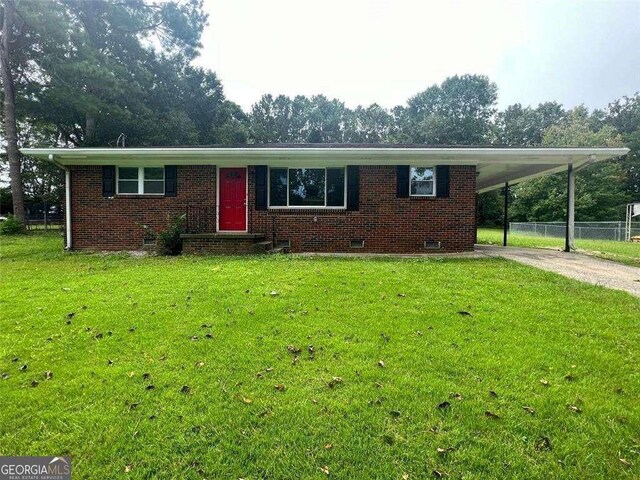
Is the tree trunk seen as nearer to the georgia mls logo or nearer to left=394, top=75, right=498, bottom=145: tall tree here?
the georgia mls logo

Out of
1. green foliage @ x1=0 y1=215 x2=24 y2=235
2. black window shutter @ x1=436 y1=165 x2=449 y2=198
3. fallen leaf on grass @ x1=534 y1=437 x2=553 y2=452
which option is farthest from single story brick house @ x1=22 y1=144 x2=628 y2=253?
green foliage @ x1=0 y1=215 x2=24 y2=235

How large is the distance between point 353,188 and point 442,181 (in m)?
2.45

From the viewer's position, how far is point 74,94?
56.9ft

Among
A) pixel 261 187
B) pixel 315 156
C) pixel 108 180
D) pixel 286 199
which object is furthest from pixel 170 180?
pixel 315 156

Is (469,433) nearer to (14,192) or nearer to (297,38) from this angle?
(297,38)

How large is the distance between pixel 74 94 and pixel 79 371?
19799 mm

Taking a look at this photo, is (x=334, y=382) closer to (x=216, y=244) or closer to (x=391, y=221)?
(x=216, y=244)

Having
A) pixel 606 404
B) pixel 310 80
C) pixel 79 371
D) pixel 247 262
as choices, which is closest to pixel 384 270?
pixel 247 262

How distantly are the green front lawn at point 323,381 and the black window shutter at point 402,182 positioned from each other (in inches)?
191

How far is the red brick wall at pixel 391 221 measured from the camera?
945 centimetres

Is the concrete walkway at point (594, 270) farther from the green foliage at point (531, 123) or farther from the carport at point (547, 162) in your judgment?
the green foliage at point (531, 123)

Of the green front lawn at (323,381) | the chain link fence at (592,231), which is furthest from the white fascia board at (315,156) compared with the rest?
A: the chain link fence at (592,231)

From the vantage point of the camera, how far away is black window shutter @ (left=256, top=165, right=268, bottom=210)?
9539 mm

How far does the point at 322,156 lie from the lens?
912 cm
